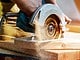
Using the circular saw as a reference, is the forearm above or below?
above

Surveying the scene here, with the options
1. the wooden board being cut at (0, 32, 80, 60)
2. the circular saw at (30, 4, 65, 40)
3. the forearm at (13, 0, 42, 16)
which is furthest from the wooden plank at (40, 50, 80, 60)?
the forearm at (13, 0, 42, 16)

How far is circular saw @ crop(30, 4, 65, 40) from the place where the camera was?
1.31 metres

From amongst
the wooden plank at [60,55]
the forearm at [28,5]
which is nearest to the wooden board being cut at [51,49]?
the wooden plank at [60,55]

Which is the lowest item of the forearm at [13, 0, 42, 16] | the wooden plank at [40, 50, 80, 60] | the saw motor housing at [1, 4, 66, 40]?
the wooden plank at [40, 50, 80, 60]

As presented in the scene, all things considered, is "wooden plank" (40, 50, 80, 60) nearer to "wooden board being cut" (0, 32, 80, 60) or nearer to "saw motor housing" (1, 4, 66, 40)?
"wooden board being cut" (0, 32, 80, 60)

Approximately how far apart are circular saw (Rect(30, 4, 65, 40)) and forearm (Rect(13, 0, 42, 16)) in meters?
0.03

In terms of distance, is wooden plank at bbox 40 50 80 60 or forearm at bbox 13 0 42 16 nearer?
wooden plank at bbox 40 50 80 60

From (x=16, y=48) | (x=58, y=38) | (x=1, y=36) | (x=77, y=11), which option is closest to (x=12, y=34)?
(x=1, y=36)

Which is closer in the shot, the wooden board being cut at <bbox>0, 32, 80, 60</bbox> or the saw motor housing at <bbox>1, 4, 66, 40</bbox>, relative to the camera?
the wooden board being cut at <bbox>0, 32, 80, 60</bbox>

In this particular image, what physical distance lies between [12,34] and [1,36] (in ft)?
0.25

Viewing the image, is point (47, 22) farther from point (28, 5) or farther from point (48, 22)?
point (28, 5)

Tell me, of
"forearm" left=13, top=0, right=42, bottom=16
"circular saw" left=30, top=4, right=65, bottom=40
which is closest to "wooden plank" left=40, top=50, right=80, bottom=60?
"circular saw" left=30, top=4, right=65, bottom=40

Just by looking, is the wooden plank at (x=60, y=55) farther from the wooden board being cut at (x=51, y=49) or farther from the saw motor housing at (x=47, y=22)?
the saw motor housing at (x=47, y=22)

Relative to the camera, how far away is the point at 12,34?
154 cm
